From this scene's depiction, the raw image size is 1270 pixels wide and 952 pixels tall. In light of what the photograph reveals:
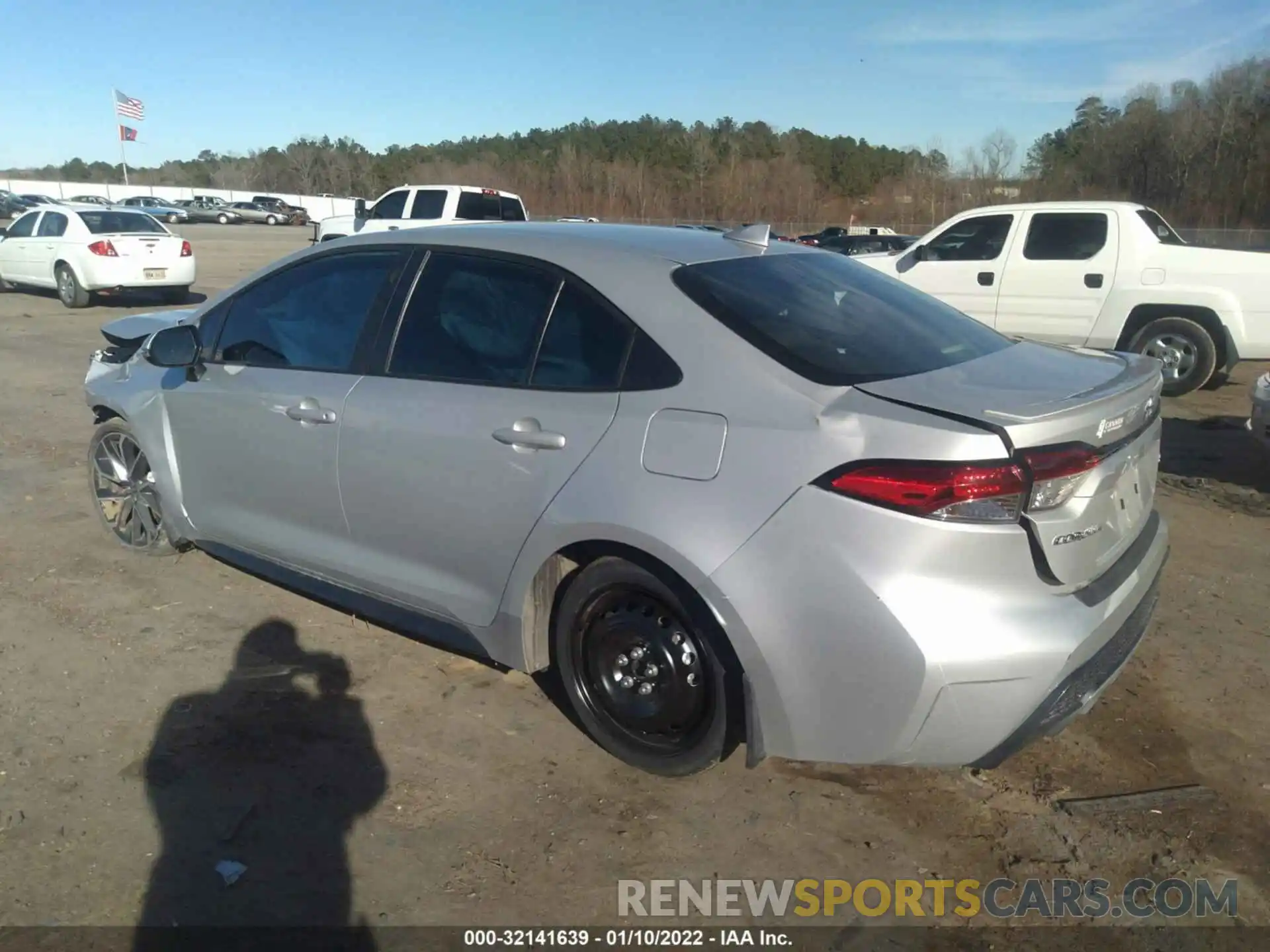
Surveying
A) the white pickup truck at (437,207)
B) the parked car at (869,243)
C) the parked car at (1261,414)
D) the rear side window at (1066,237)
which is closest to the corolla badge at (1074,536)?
the parked car at (1261,414)

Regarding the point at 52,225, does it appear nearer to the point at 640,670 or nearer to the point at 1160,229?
the point at 1160,229

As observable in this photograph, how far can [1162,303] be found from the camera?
9.95m

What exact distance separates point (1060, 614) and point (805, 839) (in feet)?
3.30

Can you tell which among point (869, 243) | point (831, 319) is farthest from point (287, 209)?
point (831, 319)

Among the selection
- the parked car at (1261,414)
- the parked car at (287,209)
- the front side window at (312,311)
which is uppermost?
the parked car at (287,209)

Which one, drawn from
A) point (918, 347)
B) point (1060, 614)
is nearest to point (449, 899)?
point (1060, 614)

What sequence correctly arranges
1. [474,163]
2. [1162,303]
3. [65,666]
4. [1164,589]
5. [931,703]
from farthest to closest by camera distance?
[474,163] < [1162,303] < [1164,589] < [65,666] < [931,703]

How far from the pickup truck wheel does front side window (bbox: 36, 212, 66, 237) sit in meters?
16.0

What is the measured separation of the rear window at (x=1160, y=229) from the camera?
33.5ft

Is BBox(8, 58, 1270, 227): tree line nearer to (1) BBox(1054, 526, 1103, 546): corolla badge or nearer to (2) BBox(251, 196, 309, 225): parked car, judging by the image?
(2) BBox(251, 196, 309, 225): parked car

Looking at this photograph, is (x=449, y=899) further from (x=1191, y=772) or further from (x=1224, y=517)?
(x=1224, y=517)

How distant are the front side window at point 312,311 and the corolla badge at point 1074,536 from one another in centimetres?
253

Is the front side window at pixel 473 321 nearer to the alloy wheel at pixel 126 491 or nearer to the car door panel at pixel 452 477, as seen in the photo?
the car door panel at pixel 452 477

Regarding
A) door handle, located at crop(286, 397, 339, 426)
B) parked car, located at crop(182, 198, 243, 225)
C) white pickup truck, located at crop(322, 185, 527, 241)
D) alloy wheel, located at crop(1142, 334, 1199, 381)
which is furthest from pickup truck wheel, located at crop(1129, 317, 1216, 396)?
parked car, located at crop(182, 198, 243, 225)
